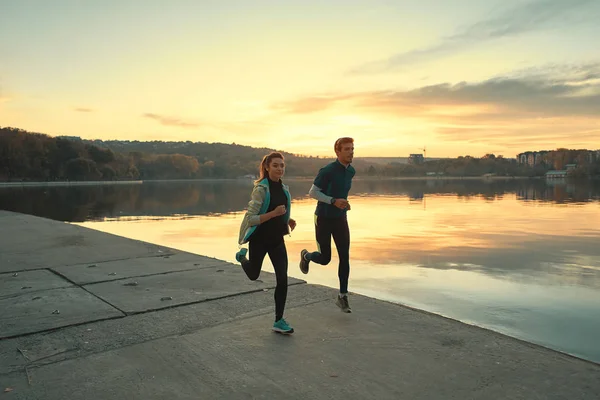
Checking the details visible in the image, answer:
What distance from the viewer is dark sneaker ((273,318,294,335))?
4.53 metres

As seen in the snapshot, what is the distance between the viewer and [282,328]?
14.9 ft

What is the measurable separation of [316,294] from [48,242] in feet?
25.7

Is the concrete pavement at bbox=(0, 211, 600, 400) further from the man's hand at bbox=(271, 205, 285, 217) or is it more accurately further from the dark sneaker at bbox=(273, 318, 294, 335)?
the man's hand at bbox=(271, 205, 285, 217)

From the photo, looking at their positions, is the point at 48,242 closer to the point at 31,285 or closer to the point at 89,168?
the point at 31,285

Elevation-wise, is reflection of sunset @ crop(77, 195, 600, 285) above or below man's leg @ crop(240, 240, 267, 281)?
below

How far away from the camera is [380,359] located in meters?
3.94

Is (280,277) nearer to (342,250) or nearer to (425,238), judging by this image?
(342,250)

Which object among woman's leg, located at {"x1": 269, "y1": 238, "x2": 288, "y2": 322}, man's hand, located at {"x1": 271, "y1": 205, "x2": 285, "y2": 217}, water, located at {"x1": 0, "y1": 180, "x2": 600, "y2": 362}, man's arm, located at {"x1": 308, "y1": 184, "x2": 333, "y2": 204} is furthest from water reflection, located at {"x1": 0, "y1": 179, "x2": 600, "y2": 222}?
man's hand, located at {"x1": 271, "y1": 205, "x2": 285, "y2": 217}

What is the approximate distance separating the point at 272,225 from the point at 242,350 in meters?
1.17

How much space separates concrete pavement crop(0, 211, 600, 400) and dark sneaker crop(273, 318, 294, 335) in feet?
0.19

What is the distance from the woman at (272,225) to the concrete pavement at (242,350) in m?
0.37

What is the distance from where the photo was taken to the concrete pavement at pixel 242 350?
3402 mm

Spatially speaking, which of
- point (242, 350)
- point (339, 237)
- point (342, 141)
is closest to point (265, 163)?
point (342, 141)

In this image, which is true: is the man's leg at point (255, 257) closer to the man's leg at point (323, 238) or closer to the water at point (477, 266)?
the water at point (477, 266)
